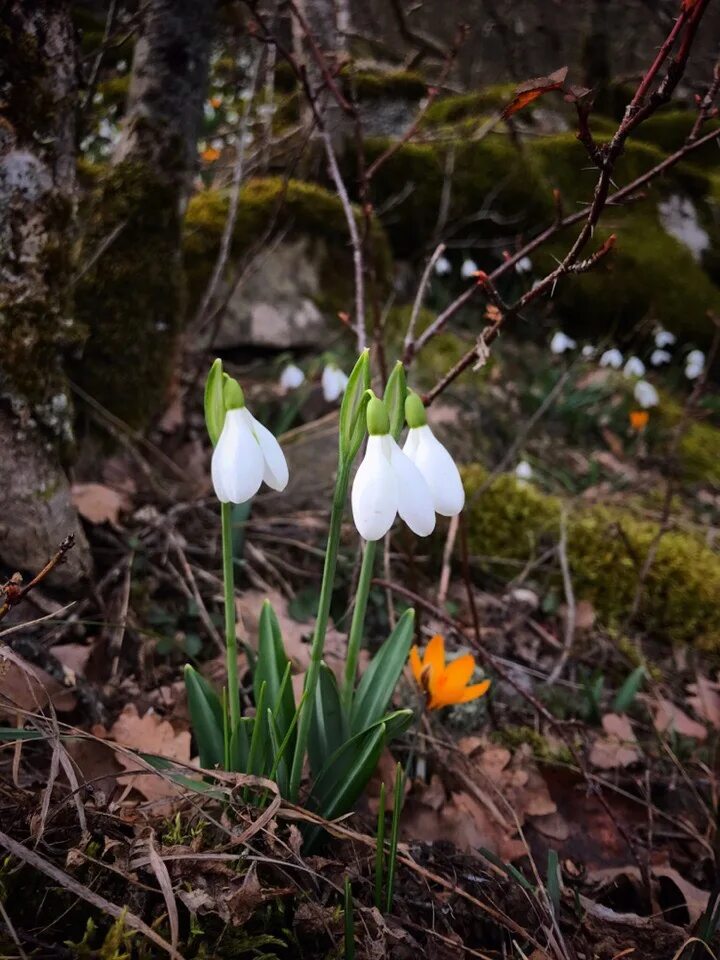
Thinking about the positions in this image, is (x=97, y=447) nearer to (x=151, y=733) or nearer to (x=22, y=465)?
(x=22, y=465)

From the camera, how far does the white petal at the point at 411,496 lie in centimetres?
88

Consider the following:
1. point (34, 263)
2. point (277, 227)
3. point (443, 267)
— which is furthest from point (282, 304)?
point (34, 263)

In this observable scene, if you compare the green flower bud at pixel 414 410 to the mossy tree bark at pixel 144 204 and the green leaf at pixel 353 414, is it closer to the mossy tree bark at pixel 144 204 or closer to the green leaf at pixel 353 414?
the green leaf at pixel 353 414

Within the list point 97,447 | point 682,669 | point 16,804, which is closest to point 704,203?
point 682,669

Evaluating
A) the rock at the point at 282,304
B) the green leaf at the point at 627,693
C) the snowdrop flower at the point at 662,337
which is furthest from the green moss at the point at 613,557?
the snowdrop flower at the point at 662,337

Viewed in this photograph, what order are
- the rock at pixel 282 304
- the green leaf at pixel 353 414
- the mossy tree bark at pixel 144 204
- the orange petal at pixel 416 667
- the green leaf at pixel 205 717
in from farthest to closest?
the rock at pixel 282 304 → the mossy tree bark at pixel 144 204 → the orange petal at pixel 416 667 → the green leaf at pixel 205 717 → the green leaf at pixel 353 414

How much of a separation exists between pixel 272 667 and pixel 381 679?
0.21m

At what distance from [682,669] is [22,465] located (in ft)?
7.22

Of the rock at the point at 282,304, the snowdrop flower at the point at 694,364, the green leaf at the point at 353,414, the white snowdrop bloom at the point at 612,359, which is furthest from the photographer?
the snowdrop flower at the point at 694,364

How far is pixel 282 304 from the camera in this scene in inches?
136

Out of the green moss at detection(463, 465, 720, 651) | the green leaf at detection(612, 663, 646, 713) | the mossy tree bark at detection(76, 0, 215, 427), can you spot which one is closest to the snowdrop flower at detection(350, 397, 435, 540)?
the green leaf at detection(612, 663, 646, 713)

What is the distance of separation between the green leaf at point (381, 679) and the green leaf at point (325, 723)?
36 mm

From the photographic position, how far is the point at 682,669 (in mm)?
2340

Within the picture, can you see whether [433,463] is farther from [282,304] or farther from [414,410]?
[282,304]
